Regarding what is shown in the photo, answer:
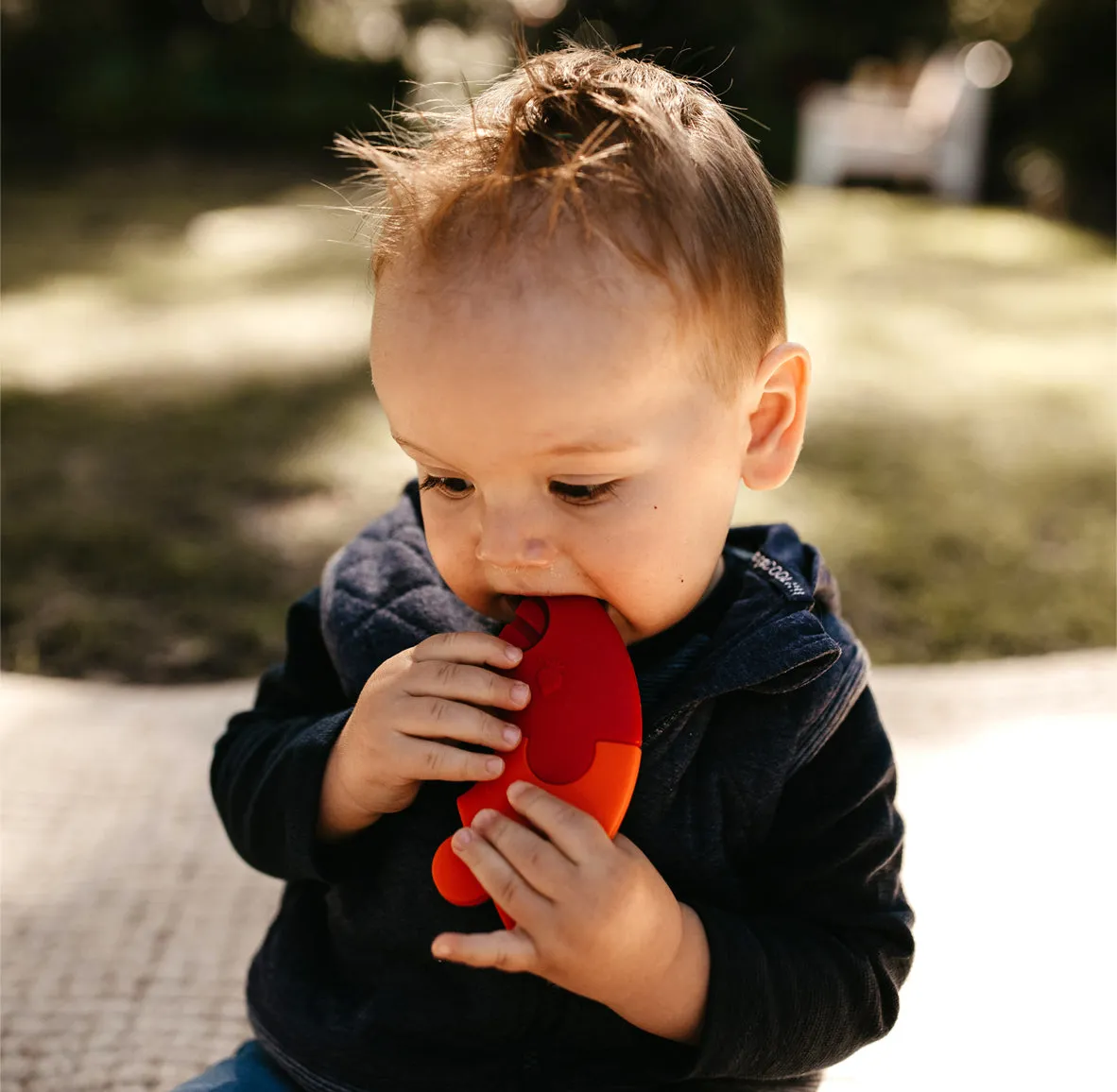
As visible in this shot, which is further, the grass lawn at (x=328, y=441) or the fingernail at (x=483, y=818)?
the grass lawn at (x=328, y=441)

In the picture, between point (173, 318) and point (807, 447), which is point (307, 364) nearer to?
point (173, 318)

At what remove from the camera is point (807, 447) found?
3.04m

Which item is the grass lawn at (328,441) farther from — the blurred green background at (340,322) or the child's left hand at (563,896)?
the child's left hand at (563,896)

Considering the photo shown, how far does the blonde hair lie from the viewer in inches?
34.0

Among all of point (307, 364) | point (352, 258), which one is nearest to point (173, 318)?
point (307, 364)

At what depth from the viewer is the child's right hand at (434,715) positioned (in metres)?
0.91

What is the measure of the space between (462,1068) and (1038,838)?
0.88m

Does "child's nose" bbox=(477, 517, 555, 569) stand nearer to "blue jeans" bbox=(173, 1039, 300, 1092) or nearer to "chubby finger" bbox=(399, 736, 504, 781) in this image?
"chubby finger" bbox=(399, 736, 504, 781)

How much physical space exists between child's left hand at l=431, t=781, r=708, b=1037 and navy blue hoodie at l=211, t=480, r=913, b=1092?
3.7 inches

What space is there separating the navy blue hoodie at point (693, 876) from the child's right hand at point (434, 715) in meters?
0.09

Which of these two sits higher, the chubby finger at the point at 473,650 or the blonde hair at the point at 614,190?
the blonde hair at the point at 614,190

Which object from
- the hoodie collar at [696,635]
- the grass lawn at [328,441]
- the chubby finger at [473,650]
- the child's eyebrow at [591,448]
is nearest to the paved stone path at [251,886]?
the grass lawn at [328,441]

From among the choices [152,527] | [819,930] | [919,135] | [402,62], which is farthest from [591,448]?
[402,62]

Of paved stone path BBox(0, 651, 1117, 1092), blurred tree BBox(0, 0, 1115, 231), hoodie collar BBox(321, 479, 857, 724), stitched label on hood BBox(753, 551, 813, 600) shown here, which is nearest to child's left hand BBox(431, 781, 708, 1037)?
hoodie collar BBox(321, 479, 857, 724)
